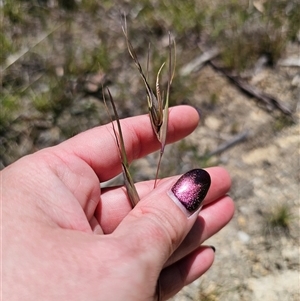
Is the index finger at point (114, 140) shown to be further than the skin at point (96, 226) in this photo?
Yes

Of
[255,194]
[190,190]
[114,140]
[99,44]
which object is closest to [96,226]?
[114,140]

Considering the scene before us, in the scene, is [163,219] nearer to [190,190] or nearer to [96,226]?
[190,190]

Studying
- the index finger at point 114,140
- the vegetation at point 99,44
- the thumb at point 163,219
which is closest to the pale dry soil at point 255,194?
the vegetation at point 99,44

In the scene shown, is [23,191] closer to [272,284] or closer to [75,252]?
[75,252]

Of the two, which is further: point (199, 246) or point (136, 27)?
point (136, 27)

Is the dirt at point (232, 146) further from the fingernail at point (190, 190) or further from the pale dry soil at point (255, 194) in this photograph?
the fingernail at point (190, 190)

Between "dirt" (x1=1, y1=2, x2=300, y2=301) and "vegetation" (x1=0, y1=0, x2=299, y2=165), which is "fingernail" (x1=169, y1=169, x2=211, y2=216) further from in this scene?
"vegetation" (x1=0, y1=0, x2=299, y2=165)

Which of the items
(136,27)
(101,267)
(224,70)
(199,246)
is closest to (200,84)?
(224,70)

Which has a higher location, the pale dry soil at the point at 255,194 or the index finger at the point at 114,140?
the index finger at the point at 114,140
